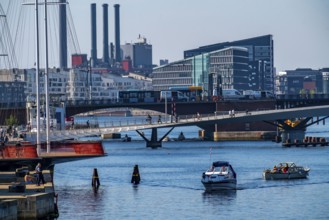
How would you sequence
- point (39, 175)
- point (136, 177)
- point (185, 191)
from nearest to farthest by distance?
point (39, 175) < point (185, 191) < point (136, 177)

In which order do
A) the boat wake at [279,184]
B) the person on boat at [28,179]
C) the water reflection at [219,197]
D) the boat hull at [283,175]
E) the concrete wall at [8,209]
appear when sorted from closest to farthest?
the concrete wall at [8,209] → the person on boat at [28,179] → the water reflection at [219,197] → the boat wake at [279,184] → the boat hull at [283,175]

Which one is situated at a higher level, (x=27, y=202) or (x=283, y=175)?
(x=27, y=202)

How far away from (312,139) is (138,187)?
7590 centimetres

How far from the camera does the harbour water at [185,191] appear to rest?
237 feet

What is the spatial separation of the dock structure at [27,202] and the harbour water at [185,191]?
2.39 meters

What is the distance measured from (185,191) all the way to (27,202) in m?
27.0

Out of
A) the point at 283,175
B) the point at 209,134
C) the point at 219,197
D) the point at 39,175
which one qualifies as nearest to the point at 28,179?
the point at 39,175

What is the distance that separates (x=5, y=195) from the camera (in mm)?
65062

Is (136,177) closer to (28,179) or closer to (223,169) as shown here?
(223,169)

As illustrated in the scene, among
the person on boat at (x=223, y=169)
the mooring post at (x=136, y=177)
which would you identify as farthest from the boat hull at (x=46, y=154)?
the mooring post at (x=136, y=177)

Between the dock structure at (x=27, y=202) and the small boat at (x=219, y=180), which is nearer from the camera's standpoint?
the dock structure at (x=27, y=202)

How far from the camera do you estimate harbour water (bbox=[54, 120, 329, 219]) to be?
72.1 metres

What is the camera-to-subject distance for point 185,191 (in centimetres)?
8675

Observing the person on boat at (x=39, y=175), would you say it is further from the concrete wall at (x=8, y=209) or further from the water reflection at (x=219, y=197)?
the concrete wall at (x=8, y=209)
